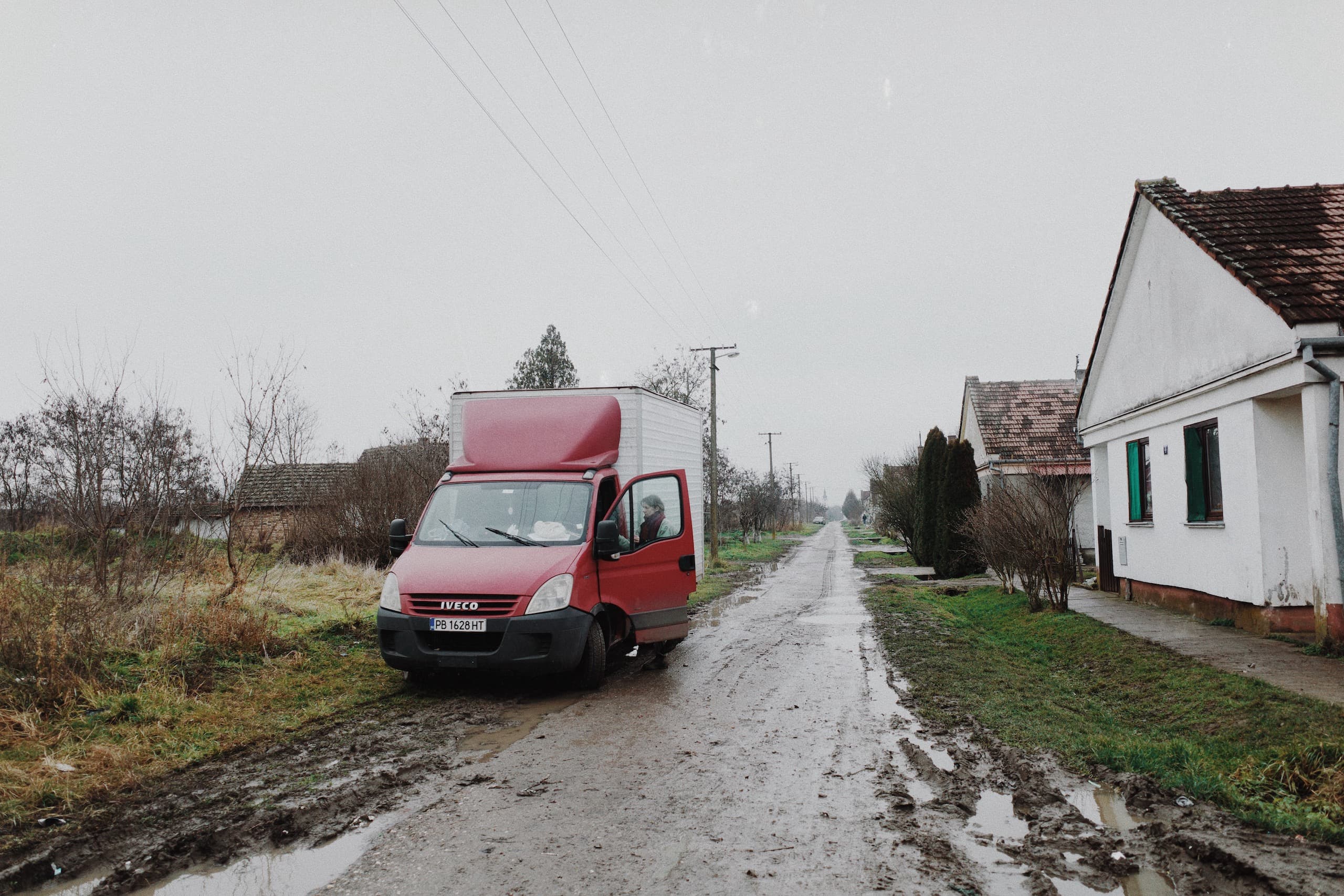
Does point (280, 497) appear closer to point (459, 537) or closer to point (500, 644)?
point (459, 537)

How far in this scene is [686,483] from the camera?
11547 millimetres

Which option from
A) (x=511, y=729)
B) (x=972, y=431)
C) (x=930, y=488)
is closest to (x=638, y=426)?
(x=511, y=729)

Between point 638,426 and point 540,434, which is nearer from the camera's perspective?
point 540,434

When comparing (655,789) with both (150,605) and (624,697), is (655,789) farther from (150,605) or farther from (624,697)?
(150,605)

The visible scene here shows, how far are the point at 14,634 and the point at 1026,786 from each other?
25.6ft

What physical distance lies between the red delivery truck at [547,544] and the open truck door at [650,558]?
0.7 inches

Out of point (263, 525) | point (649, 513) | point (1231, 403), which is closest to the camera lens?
point (649, 513)

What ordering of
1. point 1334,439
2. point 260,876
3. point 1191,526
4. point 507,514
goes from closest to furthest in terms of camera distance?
point 260,876
point 507,514
point 1334,439
point 1191,526

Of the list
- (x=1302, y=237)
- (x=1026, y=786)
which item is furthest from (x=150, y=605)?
(x=1302, y=237)

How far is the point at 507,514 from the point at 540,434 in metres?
1.06

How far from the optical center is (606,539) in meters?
8.44

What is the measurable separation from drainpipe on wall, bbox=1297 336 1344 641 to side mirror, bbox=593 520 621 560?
24.6 feet

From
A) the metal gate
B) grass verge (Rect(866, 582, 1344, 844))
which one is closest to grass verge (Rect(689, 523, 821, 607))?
grass verge (Rect(866, 582, 1344, 844))

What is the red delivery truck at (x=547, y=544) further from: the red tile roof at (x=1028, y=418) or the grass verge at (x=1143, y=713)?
the red tile roof at (x=1028, y=418)
